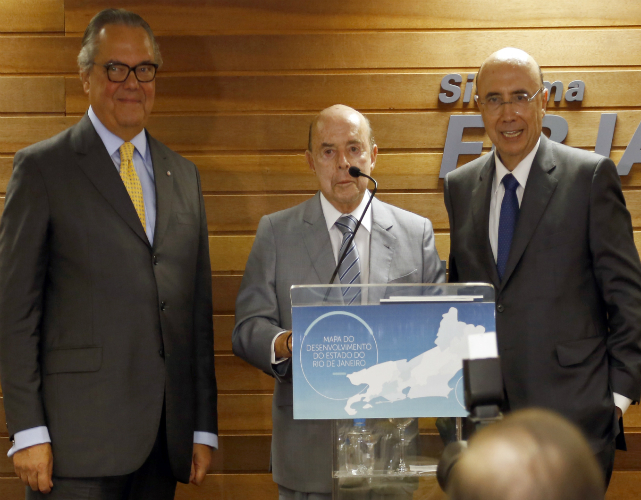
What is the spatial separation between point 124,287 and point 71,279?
6.8 inches

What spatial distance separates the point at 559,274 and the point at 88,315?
1.58 meters

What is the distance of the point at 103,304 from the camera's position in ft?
7.61

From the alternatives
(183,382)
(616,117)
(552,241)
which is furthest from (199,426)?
(616,117)

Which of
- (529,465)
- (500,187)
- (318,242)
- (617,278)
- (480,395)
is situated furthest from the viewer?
(500,187)

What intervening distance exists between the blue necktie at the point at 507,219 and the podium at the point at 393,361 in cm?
76

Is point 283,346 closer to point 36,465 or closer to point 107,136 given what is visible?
point 36,465

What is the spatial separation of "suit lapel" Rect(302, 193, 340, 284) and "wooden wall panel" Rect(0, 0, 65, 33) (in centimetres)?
178

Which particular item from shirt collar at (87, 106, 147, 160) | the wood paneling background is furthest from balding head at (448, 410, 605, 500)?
the wood paneling background

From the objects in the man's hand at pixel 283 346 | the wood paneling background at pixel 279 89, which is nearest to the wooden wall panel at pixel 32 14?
the wood paneling background at pixel 279 89

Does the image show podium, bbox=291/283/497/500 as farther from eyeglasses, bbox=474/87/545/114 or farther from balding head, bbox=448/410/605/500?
eyeglasses, bbox=474/87/545/114

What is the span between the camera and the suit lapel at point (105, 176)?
238 centimetres

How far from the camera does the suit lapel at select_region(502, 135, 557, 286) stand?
2.40m

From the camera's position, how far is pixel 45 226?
2.30m

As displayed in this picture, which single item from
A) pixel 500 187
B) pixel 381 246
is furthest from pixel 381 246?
pixel 500 187
